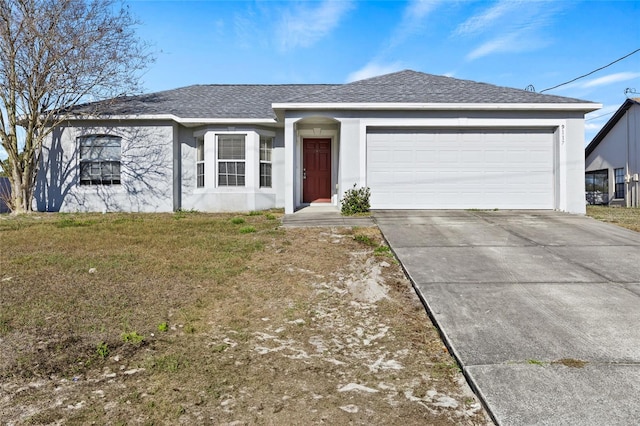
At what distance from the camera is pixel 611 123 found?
2031 cm

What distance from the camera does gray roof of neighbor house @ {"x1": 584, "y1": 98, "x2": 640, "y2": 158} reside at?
18597mm

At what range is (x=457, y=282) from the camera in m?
4.94

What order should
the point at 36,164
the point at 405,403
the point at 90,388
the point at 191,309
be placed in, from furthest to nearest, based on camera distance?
the point at 36,164, the point at 191,309, the point at 90,388, the point at 405,403

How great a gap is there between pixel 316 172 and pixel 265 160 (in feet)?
6.10

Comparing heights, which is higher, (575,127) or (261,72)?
(261,72)

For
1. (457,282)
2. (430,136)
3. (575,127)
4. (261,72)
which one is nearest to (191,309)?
(457,282)

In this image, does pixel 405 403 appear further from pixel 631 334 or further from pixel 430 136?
pixel 430 136

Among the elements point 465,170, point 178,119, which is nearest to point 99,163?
point 178,119

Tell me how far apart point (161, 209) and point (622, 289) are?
12.6 meters

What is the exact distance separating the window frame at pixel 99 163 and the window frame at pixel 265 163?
4.67m

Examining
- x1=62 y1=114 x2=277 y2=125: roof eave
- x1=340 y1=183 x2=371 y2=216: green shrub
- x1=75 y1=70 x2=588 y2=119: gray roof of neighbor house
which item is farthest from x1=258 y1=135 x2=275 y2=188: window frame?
x1=340 y1=183 x2=371 y2=216: green shrub

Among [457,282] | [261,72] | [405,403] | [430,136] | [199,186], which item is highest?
[261,72]

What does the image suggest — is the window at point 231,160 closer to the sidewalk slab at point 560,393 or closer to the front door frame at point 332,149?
the front door frame at point 332,149

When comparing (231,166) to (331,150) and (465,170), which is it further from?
(465,170)
